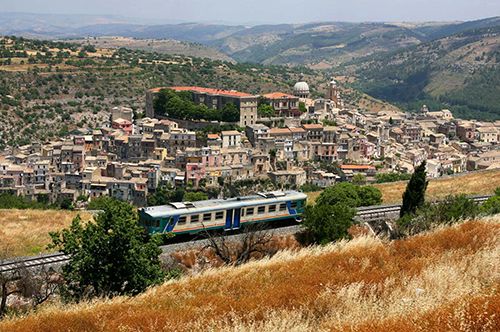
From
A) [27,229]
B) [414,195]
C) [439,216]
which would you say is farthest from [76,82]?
[439,216]

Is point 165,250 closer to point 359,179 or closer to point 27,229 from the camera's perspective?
point 27,229

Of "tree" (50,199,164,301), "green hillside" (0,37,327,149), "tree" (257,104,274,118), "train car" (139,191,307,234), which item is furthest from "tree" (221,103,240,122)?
"tree" (50,199,164,301)

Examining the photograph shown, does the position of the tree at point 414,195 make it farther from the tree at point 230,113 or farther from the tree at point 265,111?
the tree at point 265,111

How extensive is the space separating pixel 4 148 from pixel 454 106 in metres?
129

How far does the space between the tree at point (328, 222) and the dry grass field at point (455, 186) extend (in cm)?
1763

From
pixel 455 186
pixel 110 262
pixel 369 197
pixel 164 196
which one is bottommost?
pixel 164 196

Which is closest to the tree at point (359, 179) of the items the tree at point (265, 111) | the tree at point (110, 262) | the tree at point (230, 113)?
the tree at point (265, 111)

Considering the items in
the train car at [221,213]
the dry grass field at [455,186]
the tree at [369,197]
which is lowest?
the dry grass field at [455,186]

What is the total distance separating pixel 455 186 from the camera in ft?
144

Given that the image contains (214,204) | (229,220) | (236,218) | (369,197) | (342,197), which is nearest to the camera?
(214,204)

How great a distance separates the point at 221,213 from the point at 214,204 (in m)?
0.50

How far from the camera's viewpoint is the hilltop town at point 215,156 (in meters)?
55.8

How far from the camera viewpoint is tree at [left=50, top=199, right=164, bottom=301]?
13.2 meters

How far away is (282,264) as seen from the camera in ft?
38.6
